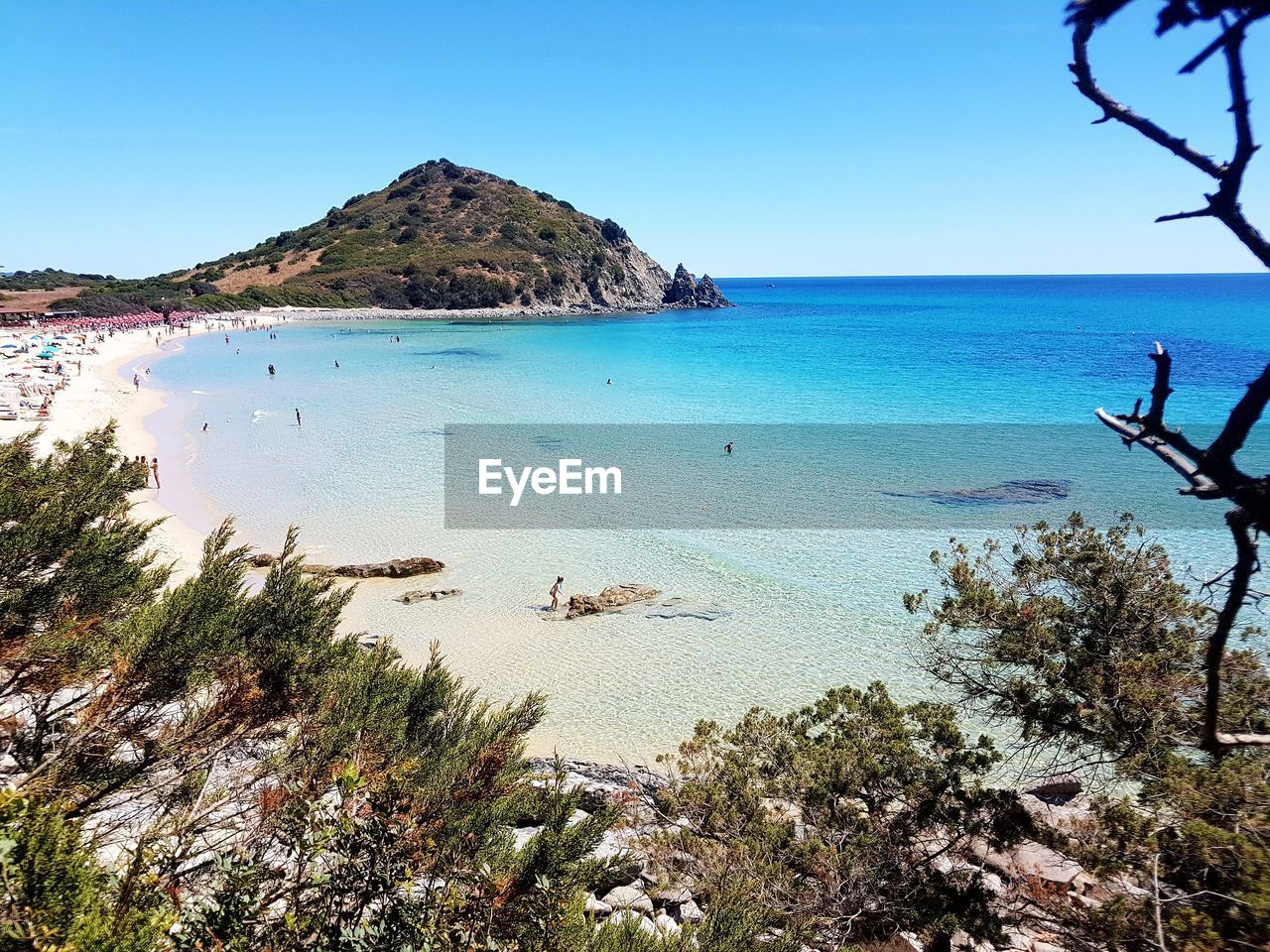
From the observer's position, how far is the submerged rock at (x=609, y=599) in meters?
15.2

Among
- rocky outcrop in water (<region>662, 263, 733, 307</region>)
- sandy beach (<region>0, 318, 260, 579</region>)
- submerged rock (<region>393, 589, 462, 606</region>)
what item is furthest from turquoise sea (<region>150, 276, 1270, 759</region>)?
rocky outcrop in water (<region>662, 263, 733, 307</region>)

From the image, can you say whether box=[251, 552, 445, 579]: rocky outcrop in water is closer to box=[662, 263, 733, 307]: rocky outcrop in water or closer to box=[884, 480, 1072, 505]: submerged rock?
box=[884, 480, 1072, 505]: submerged rock

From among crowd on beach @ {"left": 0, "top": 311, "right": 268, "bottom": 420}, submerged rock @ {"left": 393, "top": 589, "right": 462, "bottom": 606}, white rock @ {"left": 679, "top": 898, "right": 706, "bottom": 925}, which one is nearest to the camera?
white rock @ {"left": 679, "top": 898, "right": 706, "bottom": 925}

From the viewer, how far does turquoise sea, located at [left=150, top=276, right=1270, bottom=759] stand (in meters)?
13.1

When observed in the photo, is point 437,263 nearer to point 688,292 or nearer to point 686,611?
point 688,292

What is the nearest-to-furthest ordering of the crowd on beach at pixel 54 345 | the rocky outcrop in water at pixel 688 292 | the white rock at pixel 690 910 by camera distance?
the white rock at pixel 690 910
the crowd on beach at pixel 54 345
the rocky outcrop in water at pixel 688 292

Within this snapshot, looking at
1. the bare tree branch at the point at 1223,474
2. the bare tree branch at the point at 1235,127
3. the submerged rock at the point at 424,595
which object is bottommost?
the submerged rock at the point at 424,595

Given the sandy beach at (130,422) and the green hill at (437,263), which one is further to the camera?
the green hill at (437,263)

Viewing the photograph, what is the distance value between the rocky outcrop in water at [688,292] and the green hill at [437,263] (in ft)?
0.89

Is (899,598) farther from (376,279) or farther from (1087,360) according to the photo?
(376,279)

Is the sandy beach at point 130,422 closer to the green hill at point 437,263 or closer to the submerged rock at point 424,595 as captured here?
the submerged rock at point 424,595

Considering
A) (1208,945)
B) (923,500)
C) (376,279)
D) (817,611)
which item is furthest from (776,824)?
(376,279)

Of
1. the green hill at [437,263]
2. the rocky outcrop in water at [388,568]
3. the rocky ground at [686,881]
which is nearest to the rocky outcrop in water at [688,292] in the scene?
the green hill at [437,263]

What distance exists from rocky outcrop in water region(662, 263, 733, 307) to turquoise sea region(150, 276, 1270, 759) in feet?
235
